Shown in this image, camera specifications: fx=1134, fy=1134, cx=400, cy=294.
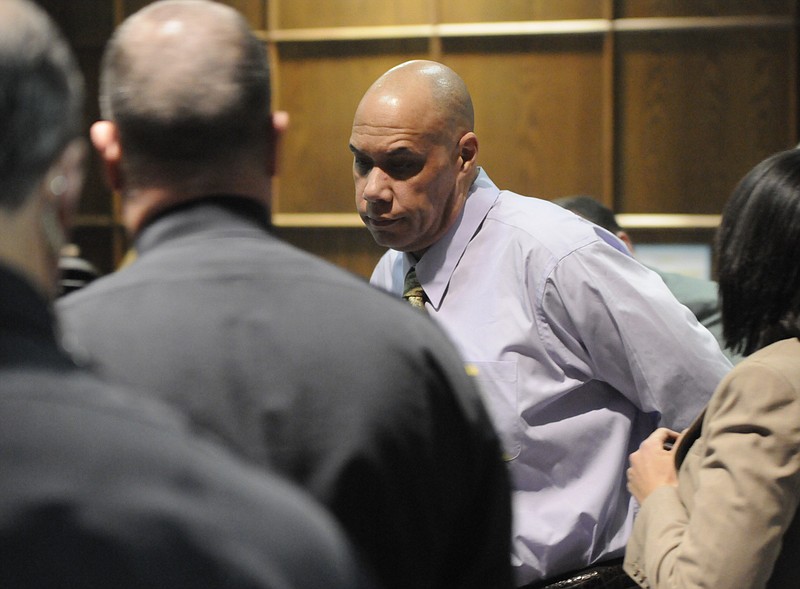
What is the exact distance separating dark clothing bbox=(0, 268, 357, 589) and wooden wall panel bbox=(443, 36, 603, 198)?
4.53 meters

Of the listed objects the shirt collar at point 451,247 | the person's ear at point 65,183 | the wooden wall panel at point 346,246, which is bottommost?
the wooden wall panel at point 346,246

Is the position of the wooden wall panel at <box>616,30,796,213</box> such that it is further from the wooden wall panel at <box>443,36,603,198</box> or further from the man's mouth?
the man's mouth

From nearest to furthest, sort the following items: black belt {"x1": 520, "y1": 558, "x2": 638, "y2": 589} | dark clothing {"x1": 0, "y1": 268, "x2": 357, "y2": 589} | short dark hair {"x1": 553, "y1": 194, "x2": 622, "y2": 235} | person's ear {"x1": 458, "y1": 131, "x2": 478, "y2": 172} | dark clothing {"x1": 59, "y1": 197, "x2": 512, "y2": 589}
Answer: dark clothing {"x1": 0, "y1": 268, "x2": 357, "y2": 589} < dark clothing {"x1": 59, "y1": 197, "x2": 512, "y2": 589} < black belt {"x1": 520, "y1": 558, "x2": 638, "y2": 589} < person's ear {"x1": 458, "y1": 131, "x2": 478, "y2": 172} < short dark hair {"x1": 553, "y1": 194, "x2": 622, "y2": 235}

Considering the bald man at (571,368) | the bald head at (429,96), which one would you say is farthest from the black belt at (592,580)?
the bald head at (429,96)

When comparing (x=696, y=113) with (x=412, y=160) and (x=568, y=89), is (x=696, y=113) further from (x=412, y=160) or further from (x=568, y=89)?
(x=412, y=160)

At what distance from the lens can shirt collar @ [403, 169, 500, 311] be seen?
7.54 feet

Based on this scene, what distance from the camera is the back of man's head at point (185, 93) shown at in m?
1.07

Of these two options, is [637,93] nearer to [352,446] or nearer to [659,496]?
[659,496]

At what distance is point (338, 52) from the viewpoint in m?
5.16

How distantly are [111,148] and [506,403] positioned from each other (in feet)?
3.61

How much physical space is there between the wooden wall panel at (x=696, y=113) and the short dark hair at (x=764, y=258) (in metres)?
3.41

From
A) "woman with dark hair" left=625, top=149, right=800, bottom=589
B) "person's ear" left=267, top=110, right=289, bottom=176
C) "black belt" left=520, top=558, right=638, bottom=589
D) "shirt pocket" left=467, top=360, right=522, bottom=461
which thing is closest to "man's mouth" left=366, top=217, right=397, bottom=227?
"shirt pocket" left=467, top=360, right=522, bottom=461

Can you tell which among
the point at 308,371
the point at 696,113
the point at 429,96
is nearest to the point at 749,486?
the point at 308,371

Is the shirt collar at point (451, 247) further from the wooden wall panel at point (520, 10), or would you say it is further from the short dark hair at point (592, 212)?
the wooden wall panel at point (520, 10)
